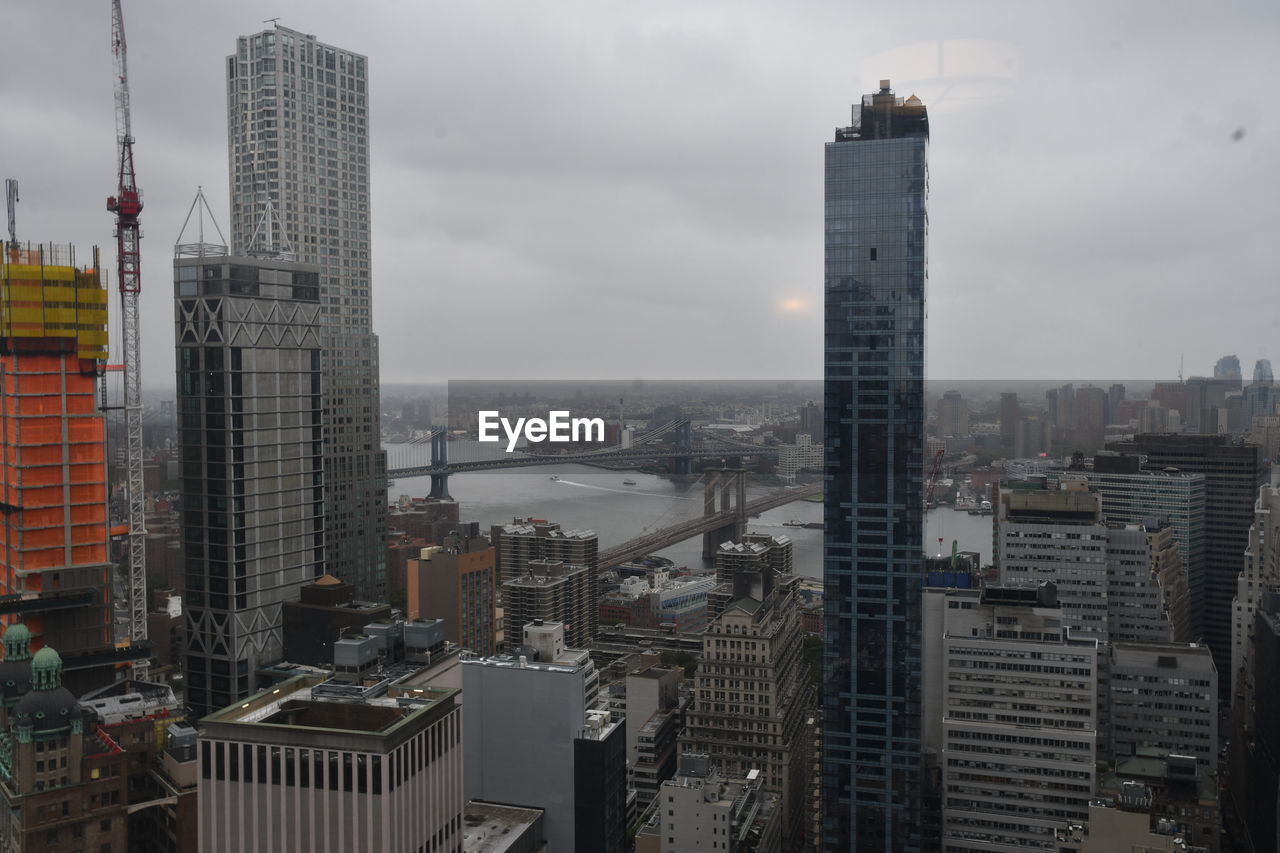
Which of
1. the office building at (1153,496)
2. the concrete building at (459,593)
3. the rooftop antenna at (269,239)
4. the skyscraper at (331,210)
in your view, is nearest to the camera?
the rooftop antenna at (269,239)

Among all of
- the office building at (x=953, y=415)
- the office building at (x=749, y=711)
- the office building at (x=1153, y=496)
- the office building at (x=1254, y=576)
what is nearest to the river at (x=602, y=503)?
the office building at (x=953, y=415)

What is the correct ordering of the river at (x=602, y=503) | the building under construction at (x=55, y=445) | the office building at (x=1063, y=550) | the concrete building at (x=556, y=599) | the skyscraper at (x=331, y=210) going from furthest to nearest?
the river at (x=602, y=503), the concrete building at (x=556, y=599), the skyscraper at (x=331, y=210), the office building at (x=1063, y=550), the building under construction at (x=55, y=445)

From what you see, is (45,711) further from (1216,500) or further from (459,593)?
(1216,500)

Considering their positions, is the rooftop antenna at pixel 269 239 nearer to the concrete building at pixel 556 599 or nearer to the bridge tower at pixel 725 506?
the concrete building at pixel 556 599

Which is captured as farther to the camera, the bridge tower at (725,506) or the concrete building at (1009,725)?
the bridge tower at (725,506)

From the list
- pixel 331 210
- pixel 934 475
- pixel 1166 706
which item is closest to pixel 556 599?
pixel 934 475

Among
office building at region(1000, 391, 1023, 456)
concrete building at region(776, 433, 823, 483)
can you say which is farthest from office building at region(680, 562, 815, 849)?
office building at region(1000, 391, 1023, 456)

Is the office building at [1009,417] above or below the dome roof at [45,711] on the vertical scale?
above
